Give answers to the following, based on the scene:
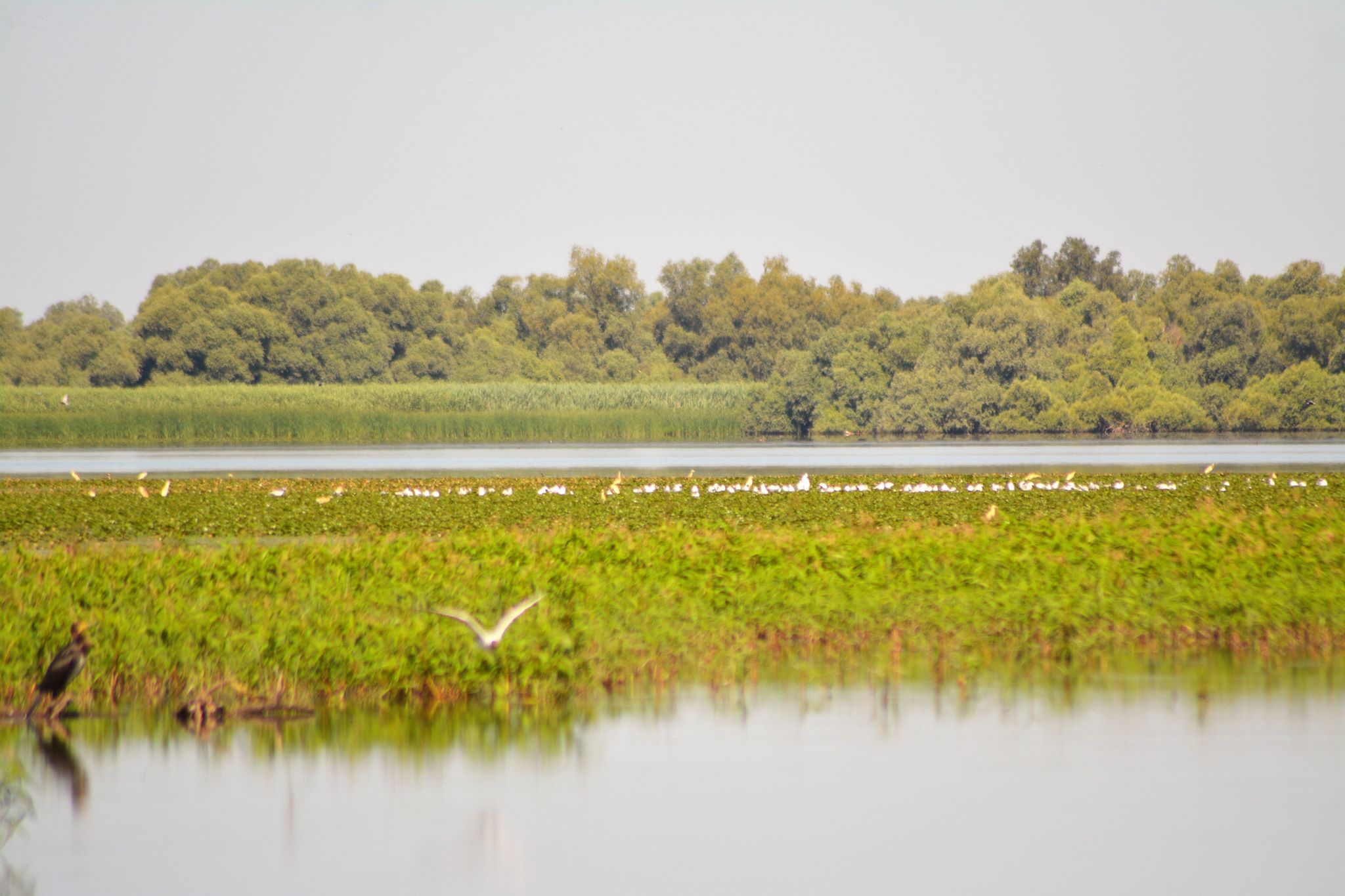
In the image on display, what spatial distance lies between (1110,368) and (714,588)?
2904 inches

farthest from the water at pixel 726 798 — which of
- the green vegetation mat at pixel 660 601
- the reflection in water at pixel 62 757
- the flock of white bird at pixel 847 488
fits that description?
the flock of white bird at pixel 847 488

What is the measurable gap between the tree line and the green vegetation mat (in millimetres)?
64514

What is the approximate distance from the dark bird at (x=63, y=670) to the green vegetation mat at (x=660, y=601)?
281 mm

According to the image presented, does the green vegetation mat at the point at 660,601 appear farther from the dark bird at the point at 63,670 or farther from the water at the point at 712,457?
the water at the point at 712,457

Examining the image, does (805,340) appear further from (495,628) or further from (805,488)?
(495,628)

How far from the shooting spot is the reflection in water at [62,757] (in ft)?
37.9

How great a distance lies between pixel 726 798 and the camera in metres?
11.2

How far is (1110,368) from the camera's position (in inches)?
3403

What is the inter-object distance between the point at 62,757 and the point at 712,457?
174ft

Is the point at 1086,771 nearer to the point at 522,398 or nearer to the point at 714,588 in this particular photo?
the point at 714,588

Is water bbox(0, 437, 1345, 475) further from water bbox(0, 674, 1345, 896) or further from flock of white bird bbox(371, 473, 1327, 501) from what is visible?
water bbox(0, 674, 1345, 896)

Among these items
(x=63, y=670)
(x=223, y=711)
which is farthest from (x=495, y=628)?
(x=63, y=670)

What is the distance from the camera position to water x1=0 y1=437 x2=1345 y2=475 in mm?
51406

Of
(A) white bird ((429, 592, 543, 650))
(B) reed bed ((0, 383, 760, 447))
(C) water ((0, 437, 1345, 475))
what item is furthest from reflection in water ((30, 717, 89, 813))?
(B) reed bed ((0, 383, 760, 447))
